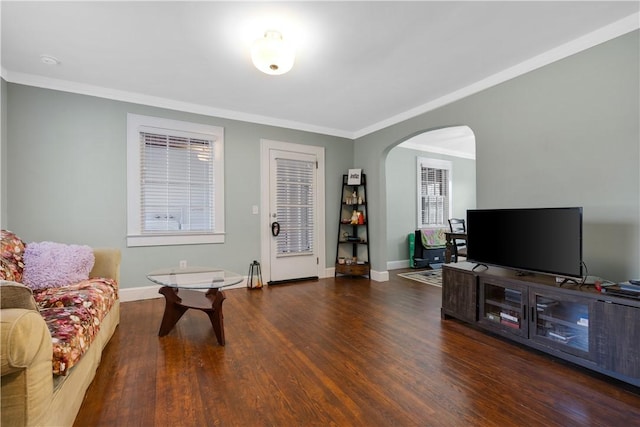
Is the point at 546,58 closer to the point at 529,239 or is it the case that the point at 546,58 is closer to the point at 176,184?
the point at 529,239

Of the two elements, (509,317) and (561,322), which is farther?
(509,317)

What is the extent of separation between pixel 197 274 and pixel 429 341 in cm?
221

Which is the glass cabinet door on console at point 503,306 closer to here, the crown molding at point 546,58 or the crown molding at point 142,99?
the crown molding at point 546,58

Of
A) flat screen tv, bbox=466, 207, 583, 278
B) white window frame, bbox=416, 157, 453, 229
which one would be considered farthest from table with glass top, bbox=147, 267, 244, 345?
white window frame, bbox=416, 157, 453, 229

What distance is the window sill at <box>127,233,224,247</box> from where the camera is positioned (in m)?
3.43

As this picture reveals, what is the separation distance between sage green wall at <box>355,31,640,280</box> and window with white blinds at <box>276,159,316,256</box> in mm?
2451

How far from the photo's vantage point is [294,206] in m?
4.50

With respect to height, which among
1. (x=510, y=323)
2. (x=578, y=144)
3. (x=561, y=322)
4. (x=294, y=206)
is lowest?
(x=510, y=323)

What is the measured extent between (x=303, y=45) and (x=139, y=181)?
253 centimetres

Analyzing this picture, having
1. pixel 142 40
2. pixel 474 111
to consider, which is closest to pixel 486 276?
pixel 474 111

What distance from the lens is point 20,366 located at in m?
1.00

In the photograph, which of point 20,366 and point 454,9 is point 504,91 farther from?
point 20,366

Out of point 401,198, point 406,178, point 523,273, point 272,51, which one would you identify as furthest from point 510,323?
point 406,178

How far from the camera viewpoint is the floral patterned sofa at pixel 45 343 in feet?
3.30
